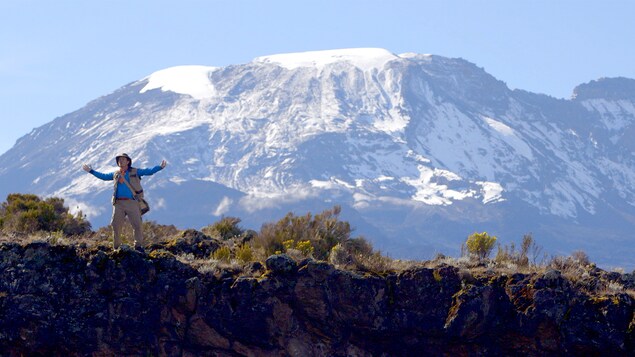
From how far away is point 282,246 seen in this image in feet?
88.9

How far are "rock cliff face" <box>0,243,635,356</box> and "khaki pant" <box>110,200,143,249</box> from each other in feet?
2.97

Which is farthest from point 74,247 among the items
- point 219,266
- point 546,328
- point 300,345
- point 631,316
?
point 631,316

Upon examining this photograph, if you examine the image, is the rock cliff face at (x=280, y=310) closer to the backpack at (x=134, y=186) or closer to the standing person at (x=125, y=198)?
the standing person at (x=125, y=198)

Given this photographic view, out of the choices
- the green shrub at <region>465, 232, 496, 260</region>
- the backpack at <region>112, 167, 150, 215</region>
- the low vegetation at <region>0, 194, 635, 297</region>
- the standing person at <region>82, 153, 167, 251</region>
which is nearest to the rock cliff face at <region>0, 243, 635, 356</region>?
the low vegetation at <region>0, 194, 635, 297</region>

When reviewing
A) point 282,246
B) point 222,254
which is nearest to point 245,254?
point 222,254

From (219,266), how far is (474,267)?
16.3 ft

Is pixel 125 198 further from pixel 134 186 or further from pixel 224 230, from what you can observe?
pixel 224 230

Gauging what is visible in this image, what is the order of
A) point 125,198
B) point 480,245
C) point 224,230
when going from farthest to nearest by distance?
point 224,230 → point 480,245 → point 125,198

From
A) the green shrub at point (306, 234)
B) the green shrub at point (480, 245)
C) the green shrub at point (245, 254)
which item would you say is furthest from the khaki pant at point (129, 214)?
the green shrub at point (480, 245)

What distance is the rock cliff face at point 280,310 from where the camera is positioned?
75.3 ft

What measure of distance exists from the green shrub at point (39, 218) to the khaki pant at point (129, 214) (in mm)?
3089

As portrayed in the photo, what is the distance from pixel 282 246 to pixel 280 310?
3787mm

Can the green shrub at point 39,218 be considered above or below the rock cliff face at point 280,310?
above

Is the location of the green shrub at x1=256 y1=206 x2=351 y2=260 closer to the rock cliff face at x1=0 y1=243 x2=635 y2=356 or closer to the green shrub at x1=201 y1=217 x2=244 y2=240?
the green shrub at x1=201 y1=217 x2=244 y2=240
